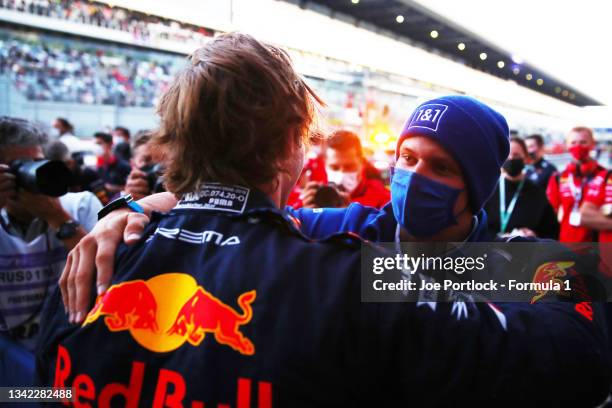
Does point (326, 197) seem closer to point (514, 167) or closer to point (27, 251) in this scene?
point (27, 251)

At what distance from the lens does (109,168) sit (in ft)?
Result: 19.2

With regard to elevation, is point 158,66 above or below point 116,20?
below

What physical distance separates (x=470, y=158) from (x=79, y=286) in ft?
3.30

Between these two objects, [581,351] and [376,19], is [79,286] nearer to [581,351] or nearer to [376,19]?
[581,351]

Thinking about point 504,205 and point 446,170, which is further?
point 504,205

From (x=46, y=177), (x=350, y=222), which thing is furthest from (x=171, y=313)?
(x=46, y=177)

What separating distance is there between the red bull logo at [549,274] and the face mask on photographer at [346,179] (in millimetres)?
2161

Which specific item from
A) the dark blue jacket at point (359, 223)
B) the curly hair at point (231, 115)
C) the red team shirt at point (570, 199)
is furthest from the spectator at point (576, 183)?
the curly hair at point (231, 115)

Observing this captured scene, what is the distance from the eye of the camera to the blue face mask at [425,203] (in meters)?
1.20

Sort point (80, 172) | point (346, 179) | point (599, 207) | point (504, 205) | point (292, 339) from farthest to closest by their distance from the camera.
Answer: point (80, 172), point (599, 207), point (504, 205), point (346, 179), point (292, 339)

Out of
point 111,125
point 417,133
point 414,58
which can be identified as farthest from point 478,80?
point 111,125

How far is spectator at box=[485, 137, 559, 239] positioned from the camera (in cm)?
309

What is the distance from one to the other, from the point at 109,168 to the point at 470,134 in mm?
5579

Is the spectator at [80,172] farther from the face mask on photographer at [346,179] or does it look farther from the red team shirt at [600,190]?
the red team shirt at [600,190]
